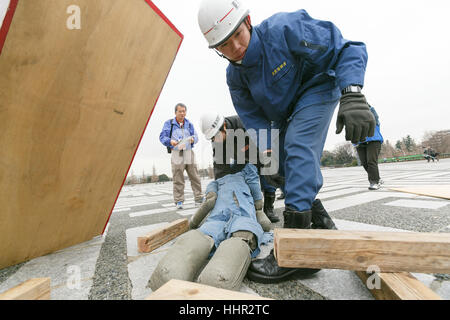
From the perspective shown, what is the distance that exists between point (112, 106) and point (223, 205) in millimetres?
1089

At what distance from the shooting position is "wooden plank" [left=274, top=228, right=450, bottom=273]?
0.81 meters

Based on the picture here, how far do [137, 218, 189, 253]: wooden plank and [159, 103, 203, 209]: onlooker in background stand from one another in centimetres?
203

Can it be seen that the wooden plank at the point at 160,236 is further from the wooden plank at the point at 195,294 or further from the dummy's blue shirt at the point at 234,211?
the wooden plank at the point at 195,294

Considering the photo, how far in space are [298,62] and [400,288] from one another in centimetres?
133

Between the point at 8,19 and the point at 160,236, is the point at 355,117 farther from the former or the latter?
the point at 8,19

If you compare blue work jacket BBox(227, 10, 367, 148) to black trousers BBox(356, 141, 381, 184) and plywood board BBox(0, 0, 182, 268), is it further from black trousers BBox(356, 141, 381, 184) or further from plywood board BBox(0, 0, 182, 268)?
black trousers BBox(356, 141, 381, 184)

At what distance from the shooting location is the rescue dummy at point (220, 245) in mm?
913

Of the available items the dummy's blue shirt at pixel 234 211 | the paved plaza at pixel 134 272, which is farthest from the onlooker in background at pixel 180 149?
the dummy's blue shirt at pixel 234 211

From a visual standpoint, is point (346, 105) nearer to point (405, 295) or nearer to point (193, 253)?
point (405, 295)

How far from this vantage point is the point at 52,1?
0.97 meters

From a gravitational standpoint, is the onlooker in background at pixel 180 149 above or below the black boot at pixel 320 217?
above

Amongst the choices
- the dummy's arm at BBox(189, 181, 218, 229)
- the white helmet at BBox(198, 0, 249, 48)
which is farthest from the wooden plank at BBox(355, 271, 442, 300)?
the white helmet at BBox(198, 0, 249, 48)
